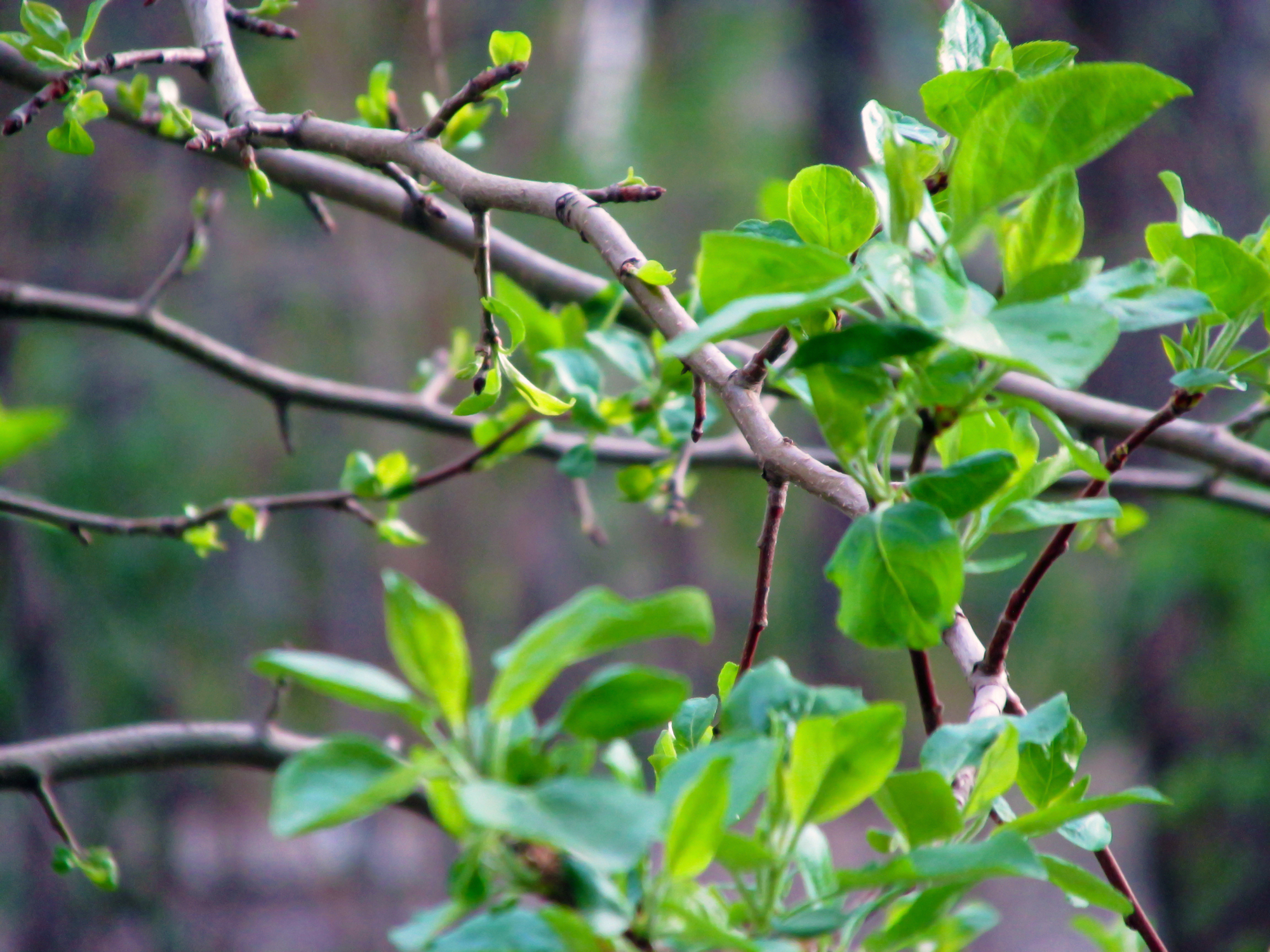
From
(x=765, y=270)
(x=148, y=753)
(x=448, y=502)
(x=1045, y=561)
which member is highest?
(x=765, y=270)

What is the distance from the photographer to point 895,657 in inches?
127

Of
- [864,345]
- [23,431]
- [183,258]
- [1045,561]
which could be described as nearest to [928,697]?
[1045,561]

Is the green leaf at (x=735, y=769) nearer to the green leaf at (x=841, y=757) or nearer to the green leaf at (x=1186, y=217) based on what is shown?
the green leaf at (x=841, y=757)

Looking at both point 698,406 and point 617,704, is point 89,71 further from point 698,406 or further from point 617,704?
point 617,704

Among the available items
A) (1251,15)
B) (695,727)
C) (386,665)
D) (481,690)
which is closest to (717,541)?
(481,690)

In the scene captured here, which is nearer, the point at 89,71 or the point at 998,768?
the point at 998,768

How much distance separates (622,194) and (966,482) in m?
0.21

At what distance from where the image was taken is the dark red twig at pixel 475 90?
1.22ft

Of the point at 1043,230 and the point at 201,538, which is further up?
the point at 1043,230

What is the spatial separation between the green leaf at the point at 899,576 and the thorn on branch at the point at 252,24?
0.48 m

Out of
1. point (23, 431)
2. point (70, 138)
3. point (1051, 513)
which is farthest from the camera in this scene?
point (70, 138)

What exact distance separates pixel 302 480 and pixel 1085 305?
2.59 metres

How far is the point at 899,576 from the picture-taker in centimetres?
24

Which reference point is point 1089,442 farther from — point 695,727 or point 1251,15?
point 1251,15
